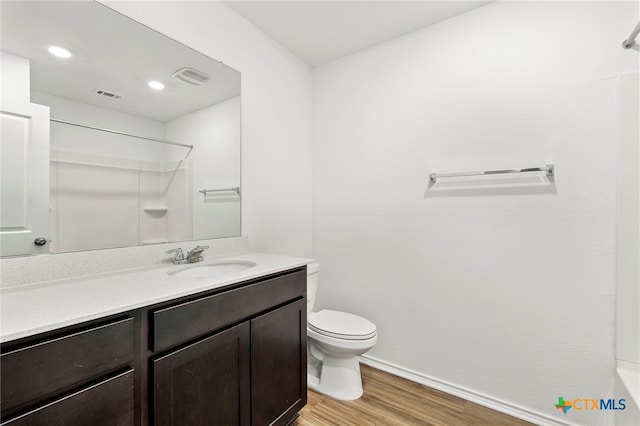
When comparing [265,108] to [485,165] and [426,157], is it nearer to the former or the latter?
[426,157]

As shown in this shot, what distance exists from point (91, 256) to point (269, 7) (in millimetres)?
1714

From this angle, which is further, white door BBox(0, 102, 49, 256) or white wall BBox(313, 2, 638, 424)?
white wall BBox(313, 2, 638, 424)

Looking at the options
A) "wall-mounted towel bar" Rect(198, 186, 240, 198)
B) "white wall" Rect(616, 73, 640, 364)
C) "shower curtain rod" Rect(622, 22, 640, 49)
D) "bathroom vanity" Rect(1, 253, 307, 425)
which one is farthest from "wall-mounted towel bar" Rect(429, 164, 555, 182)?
"wall-mounted towel bar" Rect(198, 186, 240, 198)

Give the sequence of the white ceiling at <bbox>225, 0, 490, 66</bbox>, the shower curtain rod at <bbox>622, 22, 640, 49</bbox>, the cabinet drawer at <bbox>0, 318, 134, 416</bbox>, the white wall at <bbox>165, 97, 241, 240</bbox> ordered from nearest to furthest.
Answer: the cabinet drawer at <bbox>0, 318, 134, 416</bbox>, the shower curtain rod at <bbox>622, 22, 640, 49</bbox>, the white wall at <bbox>165, 97, 241, 240</bbox>, the white ceiling at <bbox>225, 0, 490, 66</bbox>

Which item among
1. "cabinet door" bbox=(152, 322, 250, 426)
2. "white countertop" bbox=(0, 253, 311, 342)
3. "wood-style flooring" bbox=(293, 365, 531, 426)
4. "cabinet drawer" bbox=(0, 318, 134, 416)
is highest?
"white countertop" bbox=(0, 253, 311, 342)

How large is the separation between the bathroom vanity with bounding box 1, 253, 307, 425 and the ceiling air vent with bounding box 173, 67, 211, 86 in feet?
3.45

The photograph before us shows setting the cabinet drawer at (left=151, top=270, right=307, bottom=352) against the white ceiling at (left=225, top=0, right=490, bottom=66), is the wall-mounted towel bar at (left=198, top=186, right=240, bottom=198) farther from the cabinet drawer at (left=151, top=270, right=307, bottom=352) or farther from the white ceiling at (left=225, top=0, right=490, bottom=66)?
the white ceiling at (left=225, top=0, right=490, bottom=66)

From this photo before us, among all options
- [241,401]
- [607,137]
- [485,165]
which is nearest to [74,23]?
[241,401]

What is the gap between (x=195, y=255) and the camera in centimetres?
147

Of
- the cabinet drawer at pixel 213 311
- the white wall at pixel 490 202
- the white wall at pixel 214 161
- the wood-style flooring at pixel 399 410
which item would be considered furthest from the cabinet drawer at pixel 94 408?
the white wall at pixel 490 202

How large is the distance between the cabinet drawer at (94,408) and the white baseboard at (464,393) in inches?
A: 66.5

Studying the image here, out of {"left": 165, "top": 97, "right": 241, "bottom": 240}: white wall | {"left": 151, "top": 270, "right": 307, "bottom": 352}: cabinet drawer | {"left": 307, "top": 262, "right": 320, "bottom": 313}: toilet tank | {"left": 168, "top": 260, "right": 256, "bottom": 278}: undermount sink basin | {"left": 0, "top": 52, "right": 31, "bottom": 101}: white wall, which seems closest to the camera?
{"left": 151, "top": 270, "right": 307, "bottom": 352}: cabinet drawer

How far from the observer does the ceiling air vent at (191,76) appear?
155 cm

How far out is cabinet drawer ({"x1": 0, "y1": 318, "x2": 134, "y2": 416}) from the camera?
2.04 ft
